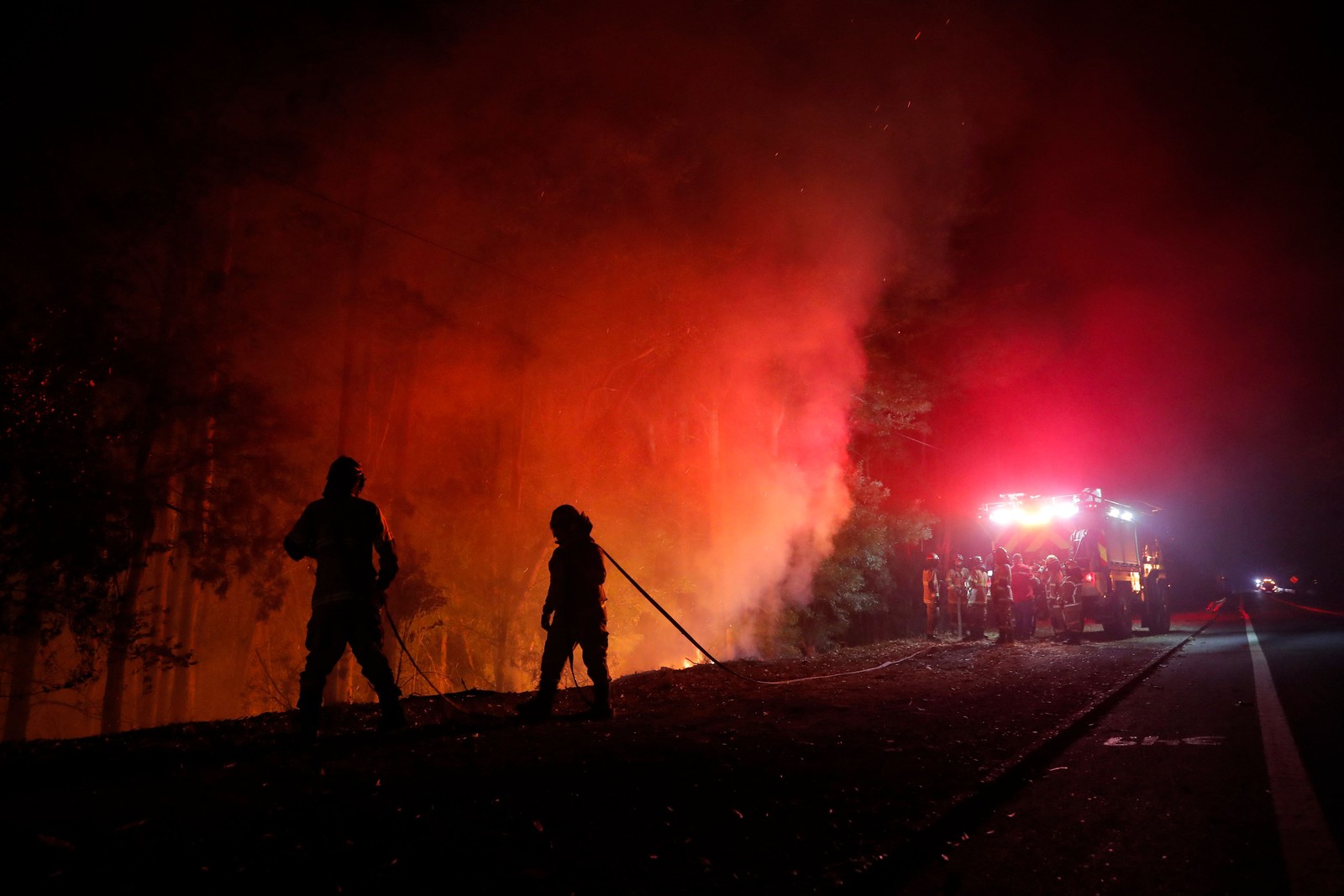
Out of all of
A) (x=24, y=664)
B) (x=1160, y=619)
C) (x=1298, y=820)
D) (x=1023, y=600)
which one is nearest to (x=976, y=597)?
(x=1023, y=600)

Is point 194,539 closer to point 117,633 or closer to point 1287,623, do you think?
point 117,633

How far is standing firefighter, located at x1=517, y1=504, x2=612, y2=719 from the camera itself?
6016 mm

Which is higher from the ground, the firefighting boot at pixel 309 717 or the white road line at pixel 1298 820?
the firefighting boot at pixel 309 717

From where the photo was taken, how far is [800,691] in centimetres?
782

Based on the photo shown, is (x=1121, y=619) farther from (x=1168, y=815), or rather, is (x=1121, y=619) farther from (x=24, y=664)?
(x=24, y=664)

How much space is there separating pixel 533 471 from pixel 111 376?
274 inches

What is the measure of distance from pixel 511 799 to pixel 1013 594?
13.6 meters

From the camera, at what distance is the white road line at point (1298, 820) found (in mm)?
3082

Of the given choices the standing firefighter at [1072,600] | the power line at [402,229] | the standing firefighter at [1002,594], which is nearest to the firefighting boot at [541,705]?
the power line at [402,229]

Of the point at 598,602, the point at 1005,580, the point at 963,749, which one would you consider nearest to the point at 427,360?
the point at 598,602

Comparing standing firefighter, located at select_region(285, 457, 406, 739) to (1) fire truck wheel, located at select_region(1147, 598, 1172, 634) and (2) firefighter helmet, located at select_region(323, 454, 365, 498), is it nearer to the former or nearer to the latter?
(2) firefighter helmet, located at select_region(323, 454, 365, 498)

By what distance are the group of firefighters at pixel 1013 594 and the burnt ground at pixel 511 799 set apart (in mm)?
8549

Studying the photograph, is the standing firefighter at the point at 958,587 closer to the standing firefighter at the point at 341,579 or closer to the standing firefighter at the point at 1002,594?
the standing firefighter at the point at 1002,594

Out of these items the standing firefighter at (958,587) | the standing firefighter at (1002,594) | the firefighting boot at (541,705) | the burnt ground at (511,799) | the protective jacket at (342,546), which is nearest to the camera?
the burnt ground at (511,799)
